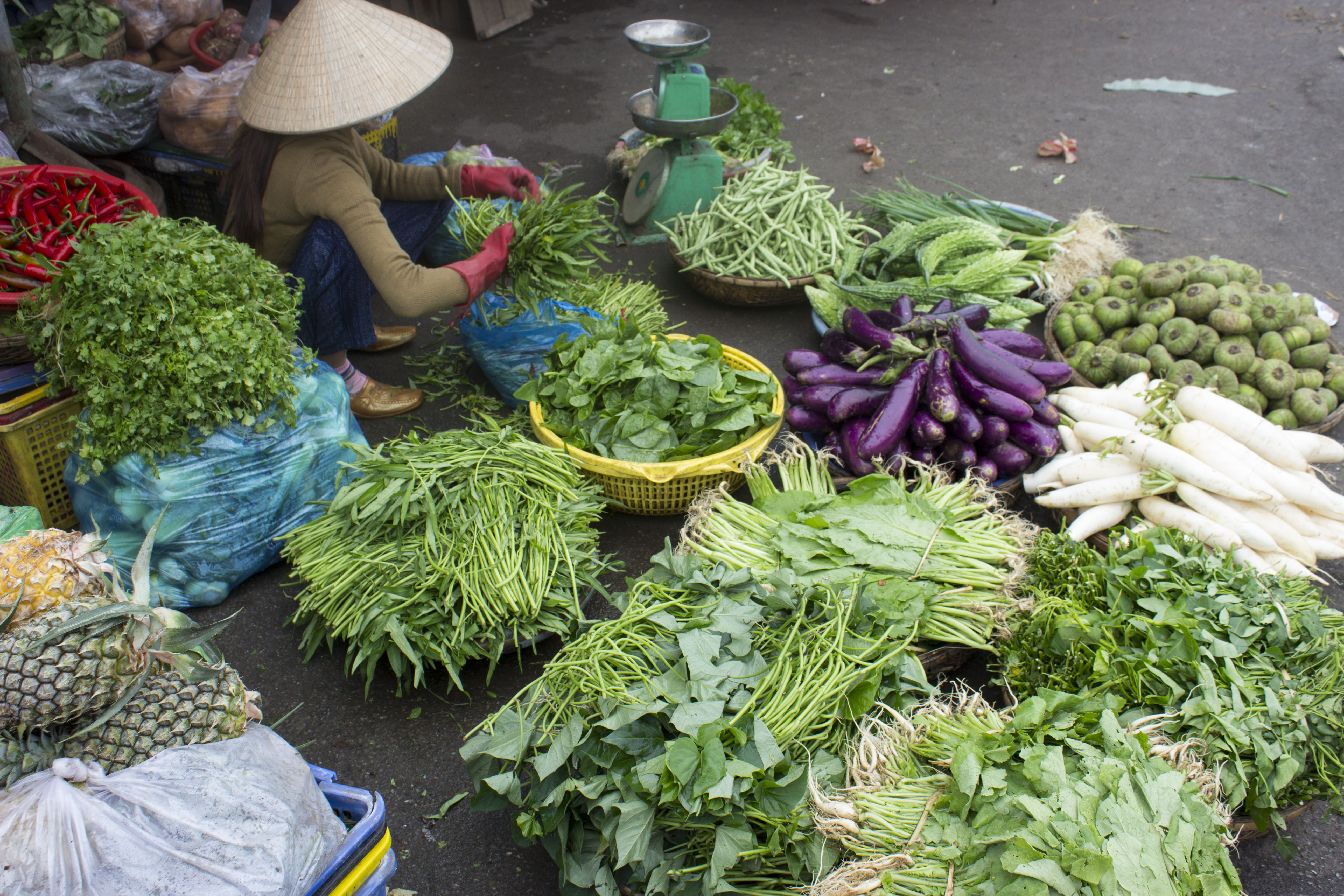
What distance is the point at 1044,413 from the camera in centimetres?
292

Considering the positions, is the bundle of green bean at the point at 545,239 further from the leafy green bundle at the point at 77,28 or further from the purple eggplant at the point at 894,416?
the leafy green bundle at the point at 77,28

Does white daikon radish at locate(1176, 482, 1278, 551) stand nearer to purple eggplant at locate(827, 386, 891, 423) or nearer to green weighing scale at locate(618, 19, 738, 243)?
purple eggplant at locate(827, 386, 891, 423)

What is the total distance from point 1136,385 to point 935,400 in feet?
2.80

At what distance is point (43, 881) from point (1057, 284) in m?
4.15

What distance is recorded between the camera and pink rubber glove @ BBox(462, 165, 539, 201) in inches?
140

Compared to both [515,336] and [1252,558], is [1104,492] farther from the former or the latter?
[515,336]

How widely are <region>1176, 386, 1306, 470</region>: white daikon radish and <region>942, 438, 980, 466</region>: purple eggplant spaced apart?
0.73 meters

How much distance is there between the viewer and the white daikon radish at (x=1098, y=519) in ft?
8.67

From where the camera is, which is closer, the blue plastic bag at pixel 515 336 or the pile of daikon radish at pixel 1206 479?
the pile of daikon radish at pixel 1206 479

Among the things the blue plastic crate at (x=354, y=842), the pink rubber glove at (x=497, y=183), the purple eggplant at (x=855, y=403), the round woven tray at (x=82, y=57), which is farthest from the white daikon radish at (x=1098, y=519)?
the round woven tray at (x=82, y=57)

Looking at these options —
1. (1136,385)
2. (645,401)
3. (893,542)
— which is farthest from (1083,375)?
(645,401)

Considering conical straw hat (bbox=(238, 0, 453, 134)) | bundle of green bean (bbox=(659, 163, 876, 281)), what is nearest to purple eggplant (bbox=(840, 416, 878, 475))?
bundle of green bean (bbox=(659, 163, 876, 281))

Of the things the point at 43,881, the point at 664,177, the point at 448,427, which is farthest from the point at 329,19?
the point at 43,881

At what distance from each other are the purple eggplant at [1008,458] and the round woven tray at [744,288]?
4.42 ft
